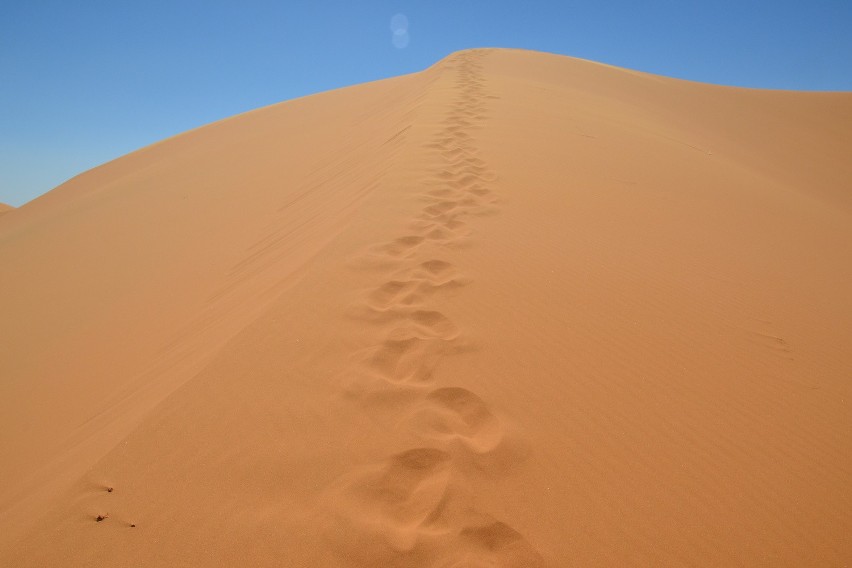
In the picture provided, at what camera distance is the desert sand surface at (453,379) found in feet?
4.83

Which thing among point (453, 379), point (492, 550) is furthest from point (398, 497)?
point (453, 379)

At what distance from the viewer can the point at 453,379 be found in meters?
2.05

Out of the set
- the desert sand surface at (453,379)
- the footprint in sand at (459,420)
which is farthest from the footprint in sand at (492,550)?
the footprint in sand at (459,420)

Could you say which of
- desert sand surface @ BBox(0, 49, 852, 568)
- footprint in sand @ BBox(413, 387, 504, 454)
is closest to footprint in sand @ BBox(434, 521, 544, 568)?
desert sand surface @ BBox(0, 49, 852, 568)

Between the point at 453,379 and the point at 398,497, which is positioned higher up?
the point at 453,379

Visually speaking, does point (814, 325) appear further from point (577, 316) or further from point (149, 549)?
point (149, 549)

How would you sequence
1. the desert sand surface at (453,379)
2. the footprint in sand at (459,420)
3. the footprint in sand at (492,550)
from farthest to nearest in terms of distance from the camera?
the footprint in sand at (459,420), the desert sand surface at (453,379), the footprint in sand at (492,550)

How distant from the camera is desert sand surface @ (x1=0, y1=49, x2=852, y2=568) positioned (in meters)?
1.47

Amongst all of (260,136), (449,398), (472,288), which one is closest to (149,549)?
(449,398)

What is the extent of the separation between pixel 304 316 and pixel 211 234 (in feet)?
12.6

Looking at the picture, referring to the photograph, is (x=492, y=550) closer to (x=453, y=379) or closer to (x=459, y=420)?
(x=459, y=420)

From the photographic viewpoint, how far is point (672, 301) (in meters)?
2.84

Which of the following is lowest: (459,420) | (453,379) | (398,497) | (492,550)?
(492,550)

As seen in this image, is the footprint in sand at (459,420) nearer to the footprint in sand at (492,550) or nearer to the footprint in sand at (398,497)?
the footprint in sand at (398,497)
